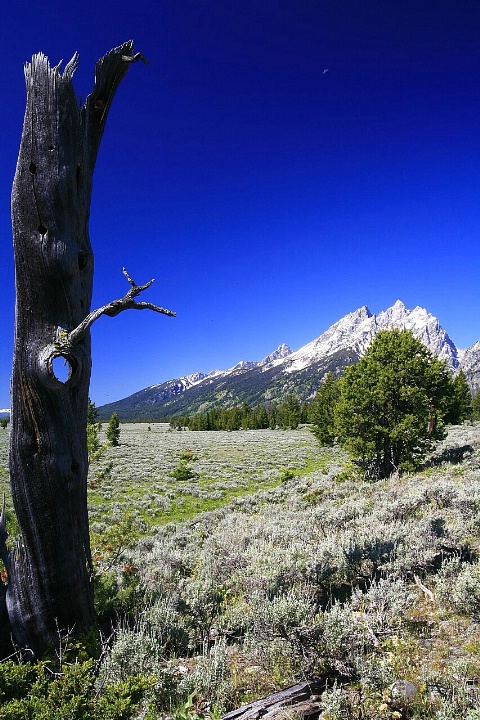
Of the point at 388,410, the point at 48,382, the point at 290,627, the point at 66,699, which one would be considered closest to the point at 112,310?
the point at 48,382

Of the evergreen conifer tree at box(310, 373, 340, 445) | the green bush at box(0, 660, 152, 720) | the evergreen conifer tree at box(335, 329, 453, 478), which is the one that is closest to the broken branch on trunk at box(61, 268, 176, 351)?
the green bush at box(0, 660, 152, 720)

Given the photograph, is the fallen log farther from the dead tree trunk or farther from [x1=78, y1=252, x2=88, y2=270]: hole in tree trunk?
[x1=78, y1=252, x2=88, y2=270]: hole in tree trunk

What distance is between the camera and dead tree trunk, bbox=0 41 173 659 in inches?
144

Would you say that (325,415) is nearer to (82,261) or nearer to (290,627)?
(290,627)

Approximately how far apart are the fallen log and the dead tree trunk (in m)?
1.97

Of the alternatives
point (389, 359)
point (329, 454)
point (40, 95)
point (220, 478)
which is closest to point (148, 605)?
point (40, 95)

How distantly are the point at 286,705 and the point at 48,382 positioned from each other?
3593 mm

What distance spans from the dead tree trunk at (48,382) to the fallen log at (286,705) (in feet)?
6.45

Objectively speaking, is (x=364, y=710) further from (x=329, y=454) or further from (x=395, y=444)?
(x=329, y=454)

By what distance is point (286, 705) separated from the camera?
9.87 ft

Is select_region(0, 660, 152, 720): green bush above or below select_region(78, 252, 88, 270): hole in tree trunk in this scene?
below

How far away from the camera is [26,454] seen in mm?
3703

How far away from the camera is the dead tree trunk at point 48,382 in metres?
3.67

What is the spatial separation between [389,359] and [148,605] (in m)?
17.6
